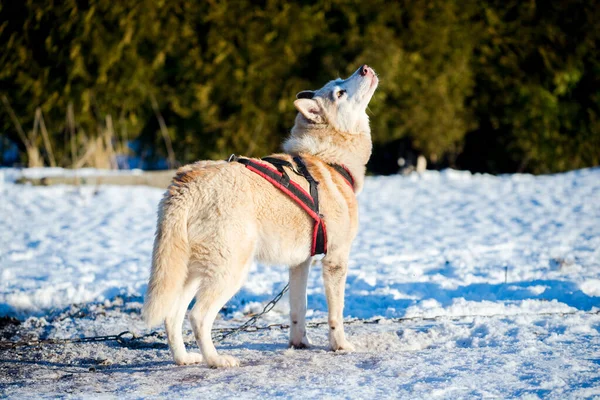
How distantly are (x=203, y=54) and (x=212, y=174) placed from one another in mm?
9969

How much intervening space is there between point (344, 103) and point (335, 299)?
1.49 meters

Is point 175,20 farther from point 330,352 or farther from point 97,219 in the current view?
point 330,352

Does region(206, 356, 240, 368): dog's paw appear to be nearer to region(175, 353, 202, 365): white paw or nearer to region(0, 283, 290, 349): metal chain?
region(175, 353, 202, 365): white paw

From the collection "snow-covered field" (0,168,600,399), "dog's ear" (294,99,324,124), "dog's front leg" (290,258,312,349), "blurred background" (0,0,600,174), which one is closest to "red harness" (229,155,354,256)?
"dog's front leg" (290,258,312,349)

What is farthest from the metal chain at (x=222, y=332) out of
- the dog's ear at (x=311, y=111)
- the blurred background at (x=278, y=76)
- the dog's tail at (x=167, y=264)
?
the blurred background at (x=278, y=76)

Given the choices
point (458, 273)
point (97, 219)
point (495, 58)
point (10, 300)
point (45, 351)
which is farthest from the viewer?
point (495, 58)

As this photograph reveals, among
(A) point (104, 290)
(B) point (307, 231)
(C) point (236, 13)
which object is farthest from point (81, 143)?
(B) point (307, 231)

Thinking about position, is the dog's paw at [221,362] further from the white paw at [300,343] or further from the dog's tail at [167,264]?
the white paw at [300,343]

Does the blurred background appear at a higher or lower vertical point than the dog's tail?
higher

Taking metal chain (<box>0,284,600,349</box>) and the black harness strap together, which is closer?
the black harness strap

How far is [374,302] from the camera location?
574 centimetres

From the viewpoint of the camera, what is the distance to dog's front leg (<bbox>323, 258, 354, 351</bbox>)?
4.39 meters

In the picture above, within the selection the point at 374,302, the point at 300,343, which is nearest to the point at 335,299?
the point at 300,343

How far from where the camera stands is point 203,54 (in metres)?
13.6
